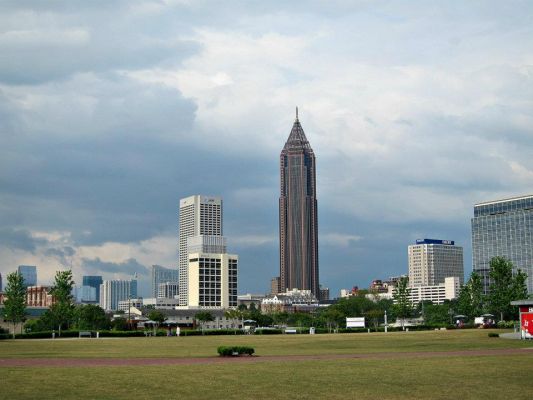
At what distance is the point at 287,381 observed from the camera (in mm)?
37062

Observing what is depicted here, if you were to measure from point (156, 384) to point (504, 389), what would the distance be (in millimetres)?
15936

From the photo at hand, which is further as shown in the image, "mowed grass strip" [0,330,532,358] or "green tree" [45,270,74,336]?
"green tree" [45,270,74,336]

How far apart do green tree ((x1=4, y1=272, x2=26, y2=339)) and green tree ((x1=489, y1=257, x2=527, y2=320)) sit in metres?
87.5

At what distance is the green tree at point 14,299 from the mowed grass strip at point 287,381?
91.0m

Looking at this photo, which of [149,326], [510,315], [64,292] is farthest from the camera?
[149,326]

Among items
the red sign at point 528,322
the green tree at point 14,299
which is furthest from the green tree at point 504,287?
the green tree at point 14,299

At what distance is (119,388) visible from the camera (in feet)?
111

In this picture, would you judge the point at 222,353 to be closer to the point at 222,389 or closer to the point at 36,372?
the point at 36,372

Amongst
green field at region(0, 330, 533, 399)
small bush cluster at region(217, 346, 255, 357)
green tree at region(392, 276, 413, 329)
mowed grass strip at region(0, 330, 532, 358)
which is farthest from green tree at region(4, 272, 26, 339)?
green field at region(0, 330, 533, 399)

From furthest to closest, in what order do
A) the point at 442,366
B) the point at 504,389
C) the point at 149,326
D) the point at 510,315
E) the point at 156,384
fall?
the point at 149,326
the point at 510,315
the point at 442,366
the point at 156,384
the point at 504,389

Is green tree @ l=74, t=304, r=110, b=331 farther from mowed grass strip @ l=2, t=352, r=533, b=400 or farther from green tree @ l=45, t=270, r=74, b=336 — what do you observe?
mowed grass strip @ l=2, t=352, r=533, b=400

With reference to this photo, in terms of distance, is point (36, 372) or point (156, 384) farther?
point (36, 372)

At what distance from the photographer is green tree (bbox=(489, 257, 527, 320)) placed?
468ft

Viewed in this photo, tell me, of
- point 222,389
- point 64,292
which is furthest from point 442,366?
point 64,292
